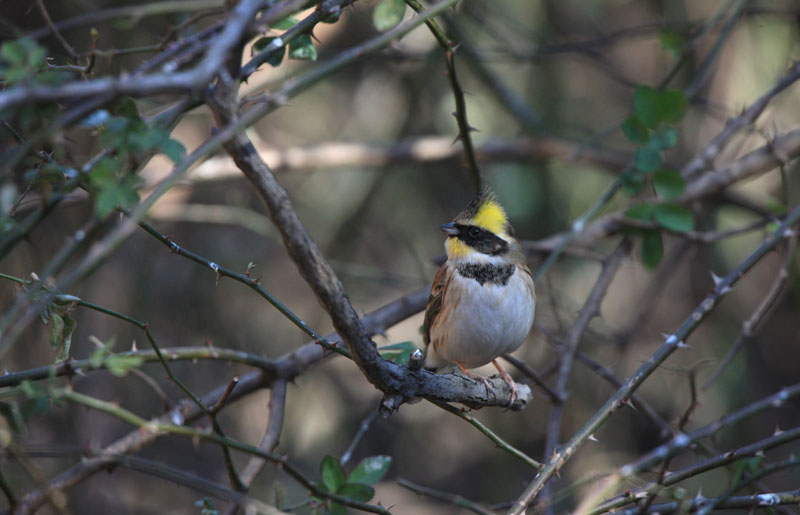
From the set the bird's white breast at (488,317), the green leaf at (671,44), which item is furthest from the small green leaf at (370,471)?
the green leaf at (671,44)

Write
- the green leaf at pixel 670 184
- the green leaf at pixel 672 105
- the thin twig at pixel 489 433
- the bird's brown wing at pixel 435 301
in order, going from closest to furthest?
the thin twig at pixel 489 433, the green leaf at pixel 672 105, the green leaf at pixel 670 184, the bird's brown wing at pixel 435 301

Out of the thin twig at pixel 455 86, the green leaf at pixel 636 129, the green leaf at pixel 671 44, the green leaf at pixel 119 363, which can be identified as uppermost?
the green leaf at pixel 671 44

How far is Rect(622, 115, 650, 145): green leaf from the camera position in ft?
11.4

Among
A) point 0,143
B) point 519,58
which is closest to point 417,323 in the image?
point 519,58

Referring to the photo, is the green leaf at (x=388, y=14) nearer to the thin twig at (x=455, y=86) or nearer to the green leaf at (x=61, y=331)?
the thin twig at (x=455, y=86)

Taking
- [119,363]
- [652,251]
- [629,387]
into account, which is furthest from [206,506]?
[652,251]

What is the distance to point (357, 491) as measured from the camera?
7.45ft

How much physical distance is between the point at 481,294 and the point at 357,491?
64.8 inches

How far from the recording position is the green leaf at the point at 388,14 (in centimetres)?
278

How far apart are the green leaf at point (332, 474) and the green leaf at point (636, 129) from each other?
2124 mm

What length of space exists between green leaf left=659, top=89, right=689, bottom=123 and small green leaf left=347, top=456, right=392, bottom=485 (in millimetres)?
2107

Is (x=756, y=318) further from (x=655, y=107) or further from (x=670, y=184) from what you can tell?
(x=655, y=107)

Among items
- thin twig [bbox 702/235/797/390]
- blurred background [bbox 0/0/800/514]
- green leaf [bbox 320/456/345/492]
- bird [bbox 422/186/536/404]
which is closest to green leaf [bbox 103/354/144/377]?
green leaf [bbox 320/456/345/492]

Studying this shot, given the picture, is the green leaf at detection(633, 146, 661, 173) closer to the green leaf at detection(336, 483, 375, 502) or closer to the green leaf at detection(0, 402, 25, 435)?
the green leaf at detection(336, 483, 375, 502)
